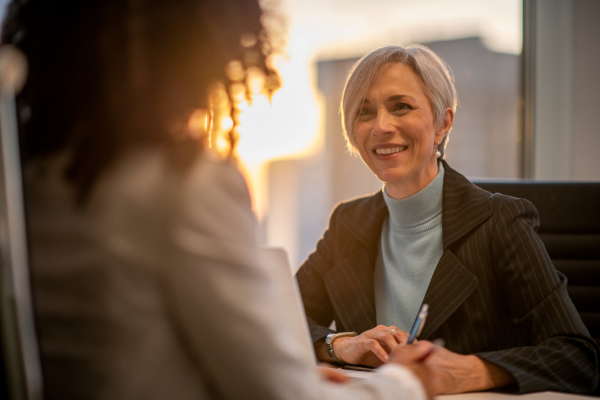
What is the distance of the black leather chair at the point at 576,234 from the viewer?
1419 millimetres

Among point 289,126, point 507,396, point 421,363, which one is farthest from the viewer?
point 289,126

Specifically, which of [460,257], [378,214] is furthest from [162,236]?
[378,214]

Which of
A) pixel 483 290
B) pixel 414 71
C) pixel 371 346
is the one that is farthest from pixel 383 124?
pixel 371 346

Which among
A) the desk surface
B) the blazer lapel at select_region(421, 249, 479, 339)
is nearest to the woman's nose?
the blazer lapel at select_region(421, 249, 479, 339)

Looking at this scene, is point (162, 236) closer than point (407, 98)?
Yes

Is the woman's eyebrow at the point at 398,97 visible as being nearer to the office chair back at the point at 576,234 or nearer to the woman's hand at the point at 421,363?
the office chair back at the point at 576,234

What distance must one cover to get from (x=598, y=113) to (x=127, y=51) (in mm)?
2225

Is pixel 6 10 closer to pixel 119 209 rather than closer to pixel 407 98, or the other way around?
pixel 119 209

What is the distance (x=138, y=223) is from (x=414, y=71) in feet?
3.52

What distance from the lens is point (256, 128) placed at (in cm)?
228

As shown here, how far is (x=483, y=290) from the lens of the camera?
46.6 inches

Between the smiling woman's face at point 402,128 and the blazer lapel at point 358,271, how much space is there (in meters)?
0.14

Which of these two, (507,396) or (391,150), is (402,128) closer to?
(391,150)

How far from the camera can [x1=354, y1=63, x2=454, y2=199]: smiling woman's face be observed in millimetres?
1341
